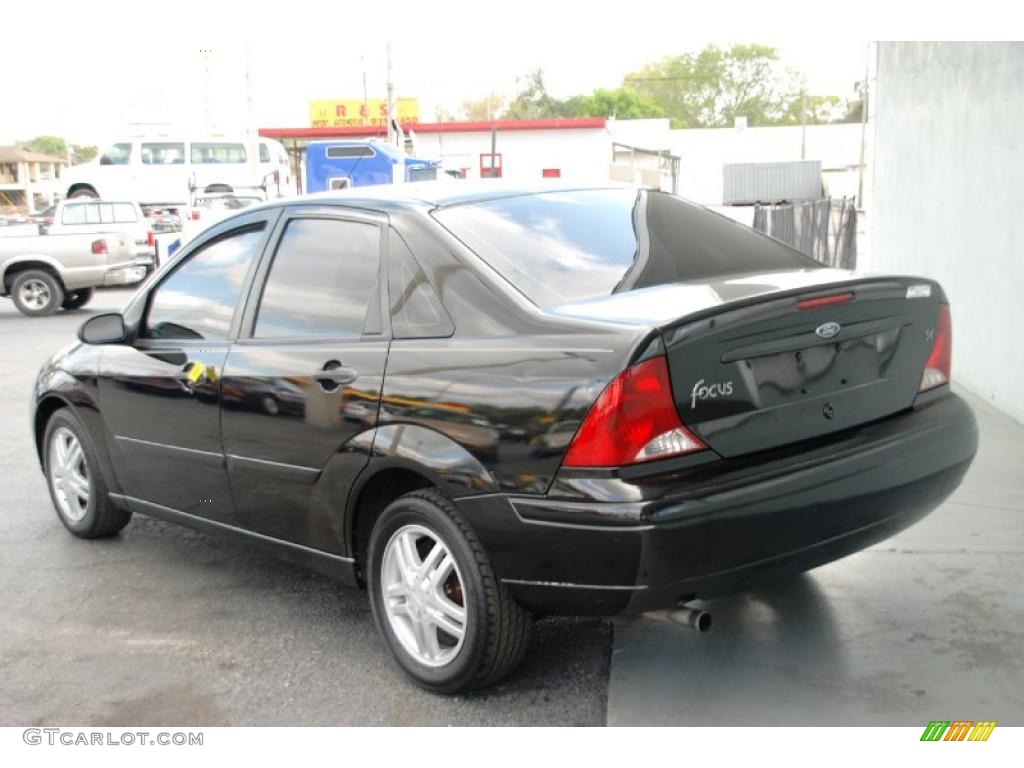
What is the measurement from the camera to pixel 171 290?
5215mm

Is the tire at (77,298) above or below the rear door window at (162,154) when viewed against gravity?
below

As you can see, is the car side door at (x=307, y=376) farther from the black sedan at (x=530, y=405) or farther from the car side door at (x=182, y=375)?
the car side door at (x=182, y=375)

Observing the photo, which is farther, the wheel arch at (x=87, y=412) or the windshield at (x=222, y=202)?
the windshield at (x=222, y=202)

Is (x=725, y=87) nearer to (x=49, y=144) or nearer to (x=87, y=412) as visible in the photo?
(x=49, y=144)

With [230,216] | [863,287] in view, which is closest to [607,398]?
[863,287]

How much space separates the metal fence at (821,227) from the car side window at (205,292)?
1009cm

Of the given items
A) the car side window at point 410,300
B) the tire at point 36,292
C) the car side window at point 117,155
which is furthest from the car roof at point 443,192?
the car side window at point 117,155

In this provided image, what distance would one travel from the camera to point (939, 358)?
4207 millimetres

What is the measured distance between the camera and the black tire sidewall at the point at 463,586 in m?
3.67

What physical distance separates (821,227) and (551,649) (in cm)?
1634

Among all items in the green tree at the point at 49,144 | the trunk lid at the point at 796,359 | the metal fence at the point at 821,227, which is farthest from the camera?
the green tree at the point at 49,144

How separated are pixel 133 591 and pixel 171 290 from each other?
1.34 meters
